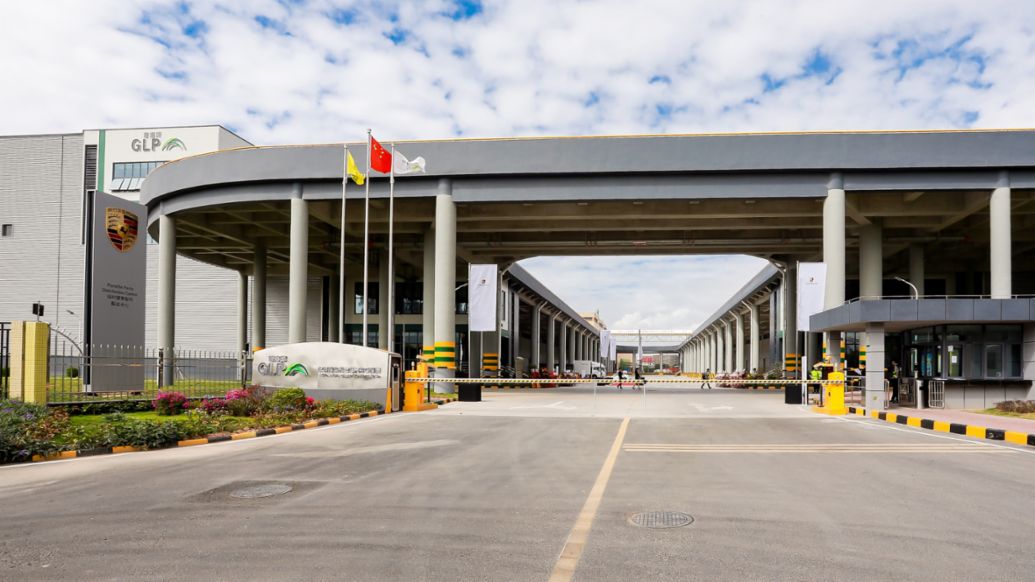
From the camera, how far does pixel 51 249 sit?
193ft

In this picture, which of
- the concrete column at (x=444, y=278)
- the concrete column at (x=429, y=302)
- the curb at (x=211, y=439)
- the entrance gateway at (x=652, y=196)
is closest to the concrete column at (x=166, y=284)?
the entrance gateway at (x=652, y=196)

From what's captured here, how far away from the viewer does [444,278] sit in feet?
122

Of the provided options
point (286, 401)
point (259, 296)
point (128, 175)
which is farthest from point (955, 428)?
point (128, 175)

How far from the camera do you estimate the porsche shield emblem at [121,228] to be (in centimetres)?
2491

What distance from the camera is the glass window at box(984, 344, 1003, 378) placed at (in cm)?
2530

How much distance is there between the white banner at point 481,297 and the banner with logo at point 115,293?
13.9 meters

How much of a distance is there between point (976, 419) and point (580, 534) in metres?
17.8

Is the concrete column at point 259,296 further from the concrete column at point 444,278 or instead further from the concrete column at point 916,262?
the concrete column at point 916,262

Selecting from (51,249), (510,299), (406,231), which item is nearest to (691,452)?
(406,231)

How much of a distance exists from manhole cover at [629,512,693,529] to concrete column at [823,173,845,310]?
1134 inches

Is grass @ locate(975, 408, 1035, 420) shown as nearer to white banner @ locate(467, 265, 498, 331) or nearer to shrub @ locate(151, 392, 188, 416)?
white banner @ locate(467, 265, 498, 331)

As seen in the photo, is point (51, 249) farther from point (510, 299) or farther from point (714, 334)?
point (714, 334)

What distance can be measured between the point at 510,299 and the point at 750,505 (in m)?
57.5

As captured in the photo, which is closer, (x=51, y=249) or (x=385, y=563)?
(x=385, y=563)
